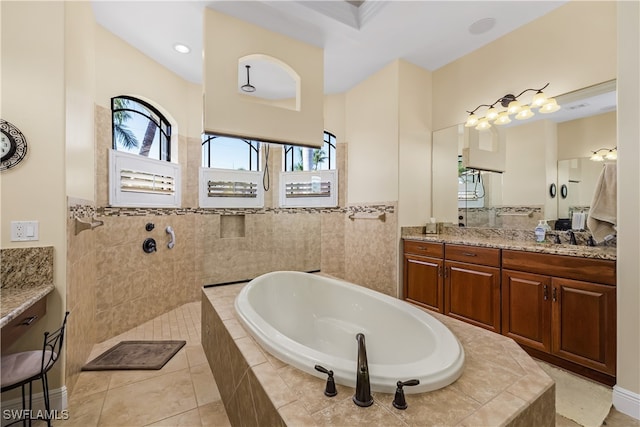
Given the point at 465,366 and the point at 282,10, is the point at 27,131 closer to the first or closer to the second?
the point at 282,10

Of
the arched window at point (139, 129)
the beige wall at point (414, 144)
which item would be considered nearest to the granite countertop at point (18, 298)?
the arched window at point (139, 129)

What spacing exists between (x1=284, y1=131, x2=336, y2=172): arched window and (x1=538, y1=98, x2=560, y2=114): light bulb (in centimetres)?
243

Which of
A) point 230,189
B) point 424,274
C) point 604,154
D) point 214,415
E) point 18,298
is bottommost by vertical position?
point 214,415

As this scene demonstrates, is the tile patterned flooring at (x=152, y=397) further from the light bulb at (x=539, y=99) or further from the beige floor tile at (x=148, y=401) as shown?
the light bulb at (x=539, y=99)

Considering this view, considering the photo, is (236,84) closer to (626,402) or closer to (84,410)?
(84,410)

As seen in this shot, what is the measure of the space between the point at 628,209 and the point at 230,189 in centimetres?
372

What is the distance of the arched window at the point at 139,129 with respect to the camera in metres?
2.82

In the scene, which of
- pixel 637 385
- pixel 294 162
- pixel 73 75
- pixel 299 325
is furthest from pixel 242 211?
pixel 637 385

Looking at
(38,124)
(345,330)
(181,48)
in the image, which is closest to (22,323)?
(38,124)

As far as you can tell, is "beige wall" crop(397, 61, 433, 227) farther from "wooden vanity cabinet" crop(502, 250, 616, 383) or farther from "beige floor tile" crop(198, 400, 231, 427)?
"beige floor tile" crop(198, 400, 231, 427)

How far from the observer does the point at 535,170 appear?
260 centimetres

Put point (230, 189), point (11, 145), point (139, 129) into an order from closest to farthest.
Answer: point (11, 145), point (139, 129), point (230, 189)

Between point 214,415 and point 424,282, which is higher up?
point 424,282

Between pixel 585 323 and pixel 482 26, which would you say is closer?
pixel 585 323
